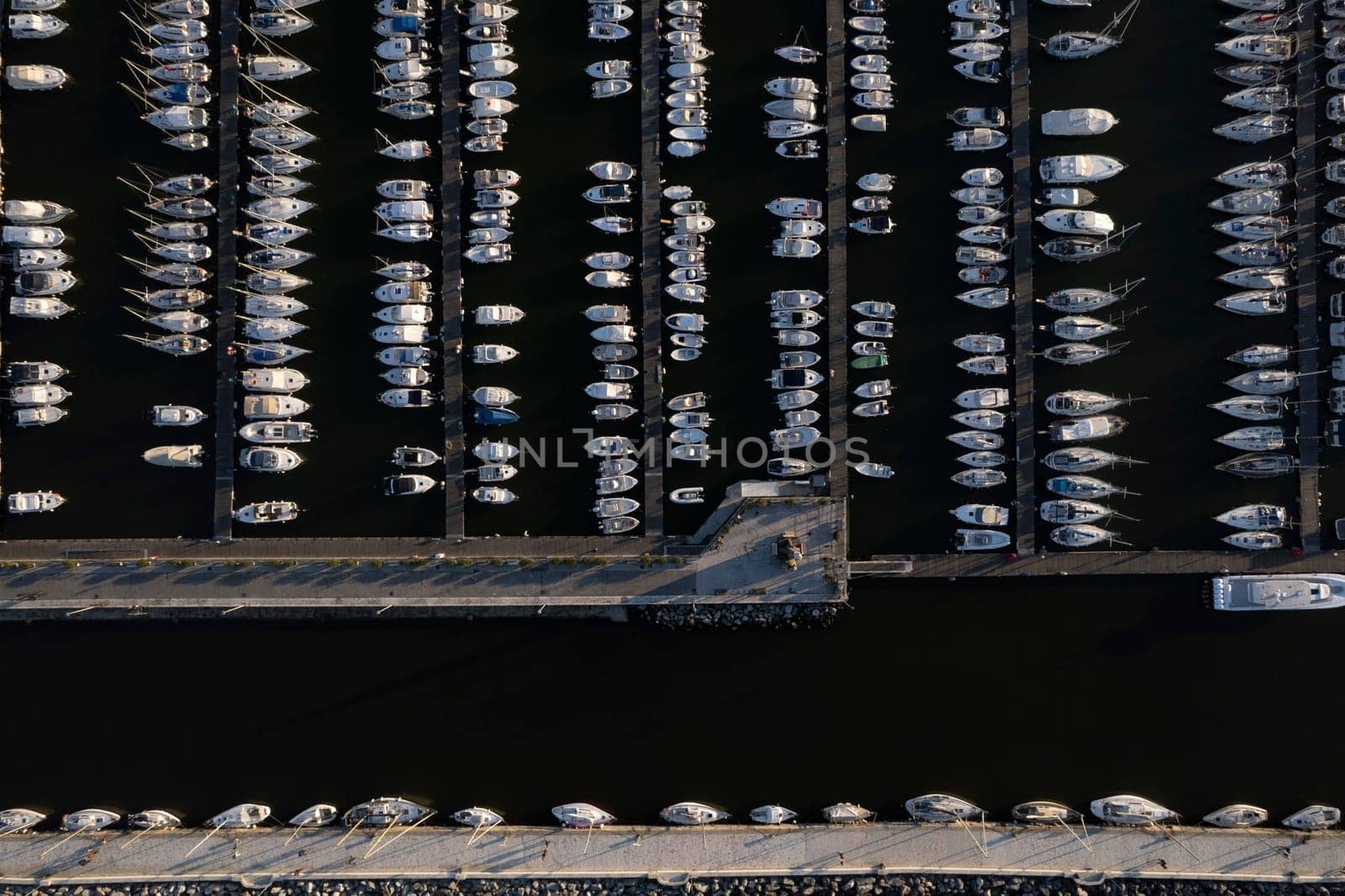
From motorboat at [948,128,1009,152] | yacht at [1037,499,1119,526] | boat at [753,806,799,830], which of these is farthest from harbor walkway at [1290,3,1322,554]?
boat at [753,806,799,830]

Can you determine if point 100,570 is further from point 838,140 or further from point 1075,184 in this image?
point 1075,184

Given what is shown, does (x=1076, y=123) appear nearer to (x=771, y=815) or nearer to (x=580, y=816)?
(x=771, y=815)

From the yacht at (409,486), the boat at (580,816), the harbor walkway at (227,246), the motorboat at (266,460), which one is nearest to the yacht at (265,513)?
the harbor walkway at (227,246)

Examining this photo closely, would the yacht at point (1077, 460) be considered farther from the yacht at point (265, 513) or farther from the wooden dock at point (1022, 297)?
the yacht at point (265, 513)

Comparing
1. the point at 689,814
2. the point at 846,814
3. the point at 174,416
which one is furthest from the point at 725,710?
the point at 174,416

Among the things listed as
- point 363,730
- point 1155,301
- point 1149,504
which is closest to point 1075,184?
point 1155,301

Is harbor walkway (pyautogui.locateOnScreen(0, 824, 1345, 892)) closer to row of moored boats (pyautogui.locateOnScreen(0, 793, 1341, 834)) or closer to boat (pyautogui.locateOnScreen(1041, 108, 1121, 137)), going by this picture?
row of moored boats (pyautogui.locateOnScreen(0, 793, 1341, 834))
